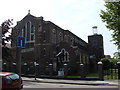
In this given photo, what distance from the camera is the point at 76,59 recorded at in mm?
34438

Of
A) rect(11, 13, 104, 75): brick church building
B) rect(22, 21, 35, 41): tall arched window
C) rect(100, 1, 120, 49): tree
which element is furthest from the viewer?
rect(22, 21, 35, 41): tall arched window

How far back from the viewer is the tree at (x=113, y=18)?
58.6 feet

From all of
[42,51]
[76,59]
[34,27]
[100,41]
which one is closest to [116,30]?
[76,59]

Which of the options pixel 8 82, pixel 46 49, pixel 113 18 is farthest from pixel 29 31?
pixel 8 82

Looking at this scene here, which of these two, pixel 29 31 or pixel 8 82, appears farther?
pixel 29 31

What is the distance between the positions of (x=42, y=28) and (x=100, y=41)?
3221 centimetres

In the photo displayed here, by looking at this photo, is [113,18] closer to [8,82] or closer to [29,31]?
[8,82]

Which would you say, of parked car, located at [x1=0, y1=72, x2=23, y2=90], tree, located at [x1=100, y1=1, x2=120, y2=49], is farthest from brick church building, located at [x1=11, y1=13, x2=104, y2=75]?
parked car, located at [x1=0, y1=72, x2=23, y2=90]

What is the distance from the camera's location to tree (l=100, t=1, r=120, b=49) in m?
Result: 17.9

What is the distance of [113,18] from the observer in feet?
60.4

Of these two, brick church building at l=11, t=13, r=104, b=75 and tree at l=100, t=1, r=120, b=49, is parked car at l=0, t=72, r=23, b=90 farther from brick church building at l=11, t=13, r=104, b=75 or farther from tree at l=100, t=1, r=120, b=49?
brick church building at l=11, t=13, r=104, b=75

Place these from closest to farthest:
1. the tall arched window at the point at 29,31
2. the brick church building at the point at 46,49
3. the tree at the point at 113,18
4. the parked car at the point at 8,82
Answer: the parked car at the point at 8,82
the tree at the point at 113,18
the brick church building at the point at 46,49
the tall arched window at the point at 29,31

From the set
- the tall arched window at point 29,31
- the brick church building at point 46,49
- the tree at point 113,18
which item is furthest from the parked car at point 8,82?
the tall arched window at point 29,31

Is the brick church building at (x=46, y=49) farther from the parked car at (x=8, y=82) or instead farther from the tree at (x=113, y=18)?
the parked car at (x=8, y=82)
